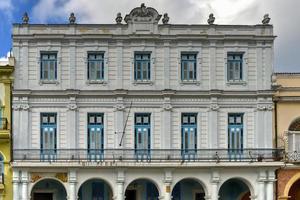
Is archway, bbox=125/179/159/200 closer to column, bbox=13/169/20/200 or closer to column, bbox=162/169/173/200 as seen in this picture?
column, bbox=162/169/173/200

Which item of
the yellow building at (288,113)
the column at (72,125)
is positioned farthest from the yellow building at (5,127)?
the yellow building at (288,113)

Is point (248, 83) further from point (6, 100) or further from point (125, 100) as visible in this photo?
point (6, 100)

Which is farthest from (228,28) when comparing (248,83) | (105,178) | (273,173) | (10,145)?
(10,145)

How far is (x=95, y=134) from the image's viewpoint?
3909 cm

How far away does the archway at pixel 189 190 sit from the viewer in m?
40.0

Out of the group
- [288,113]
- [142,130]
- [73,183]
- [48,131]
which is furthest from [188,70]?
[73,183]

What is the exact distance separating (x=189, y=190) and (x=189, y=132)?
3436 mm

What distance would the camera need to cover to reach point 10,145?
38.3 metres

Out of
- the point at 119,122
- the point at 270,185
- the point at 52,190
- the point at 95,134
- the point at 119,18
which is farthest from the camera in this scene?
the point at 119,18

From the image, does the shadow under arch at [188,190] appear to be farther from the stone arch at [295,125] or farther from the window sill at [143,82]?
A: the stone arch at [295,125]

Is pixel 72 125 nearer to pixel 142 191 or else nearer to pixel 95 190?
pixel 95 190

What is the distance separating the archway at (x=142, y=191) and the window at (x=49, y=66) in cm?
756

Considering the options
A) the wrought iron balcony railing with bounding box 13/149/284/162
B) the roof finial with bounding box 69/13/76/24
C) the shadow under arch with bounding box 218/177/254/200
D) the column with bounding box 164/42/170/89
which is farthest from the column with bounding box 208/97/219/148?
the roof finial with bounding box 69/13/76/24

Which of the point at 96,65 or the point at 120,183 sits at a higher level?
the point at 96,65
